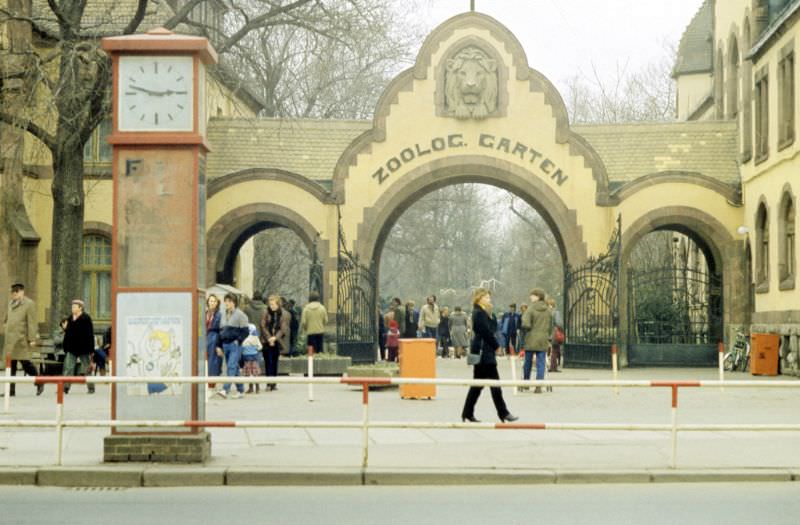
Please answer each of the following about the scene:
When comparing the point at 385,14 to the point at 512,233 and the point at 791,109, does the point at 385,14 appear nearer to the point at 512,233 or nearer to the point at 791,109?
the point at 791,109

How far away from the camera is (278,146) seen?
36.0 metres

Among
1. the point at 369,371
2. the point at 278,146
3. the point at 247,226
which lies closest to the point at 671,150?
the point at 278,146

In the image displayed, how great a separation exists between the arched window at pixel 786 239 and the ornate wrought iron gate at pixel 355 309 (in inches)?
376

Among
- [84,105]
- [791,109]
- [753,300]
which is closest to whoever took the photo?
Answer: [84,105]

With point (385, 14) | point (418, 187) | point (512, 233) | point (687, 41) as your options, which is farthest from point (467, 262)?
point (385, 14)

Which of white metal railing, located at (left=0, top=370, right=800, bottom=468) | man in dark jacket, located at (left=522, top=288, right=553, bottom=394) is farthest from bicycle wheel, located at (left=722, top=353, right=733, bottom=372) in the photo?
white metal railing, located at (left=0, top=370, right=800, bottom=468)

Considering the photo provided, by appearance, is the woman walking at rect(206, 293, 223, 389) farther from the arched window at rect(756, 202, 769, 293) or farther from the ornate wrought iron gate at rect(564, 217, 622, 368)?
the arched window at rect(756, 202, 769, 293)

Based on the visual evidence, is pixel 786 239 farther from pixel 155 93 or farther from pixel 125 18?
pixel 155 93

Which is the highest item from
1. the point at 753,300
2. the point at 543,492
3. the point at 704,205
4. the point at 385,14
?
the point at 385,14

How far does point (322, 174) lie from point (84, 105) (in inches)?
420

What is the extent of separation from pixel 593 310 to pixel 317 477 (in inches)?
881

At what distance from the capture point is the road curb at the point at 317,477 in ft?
40.9

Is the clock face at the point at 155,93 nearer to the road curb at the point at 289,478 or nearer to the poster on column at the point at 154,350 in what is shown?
the poster on column at the point at 154,350

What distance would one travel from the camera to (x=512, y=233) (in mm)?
104062
